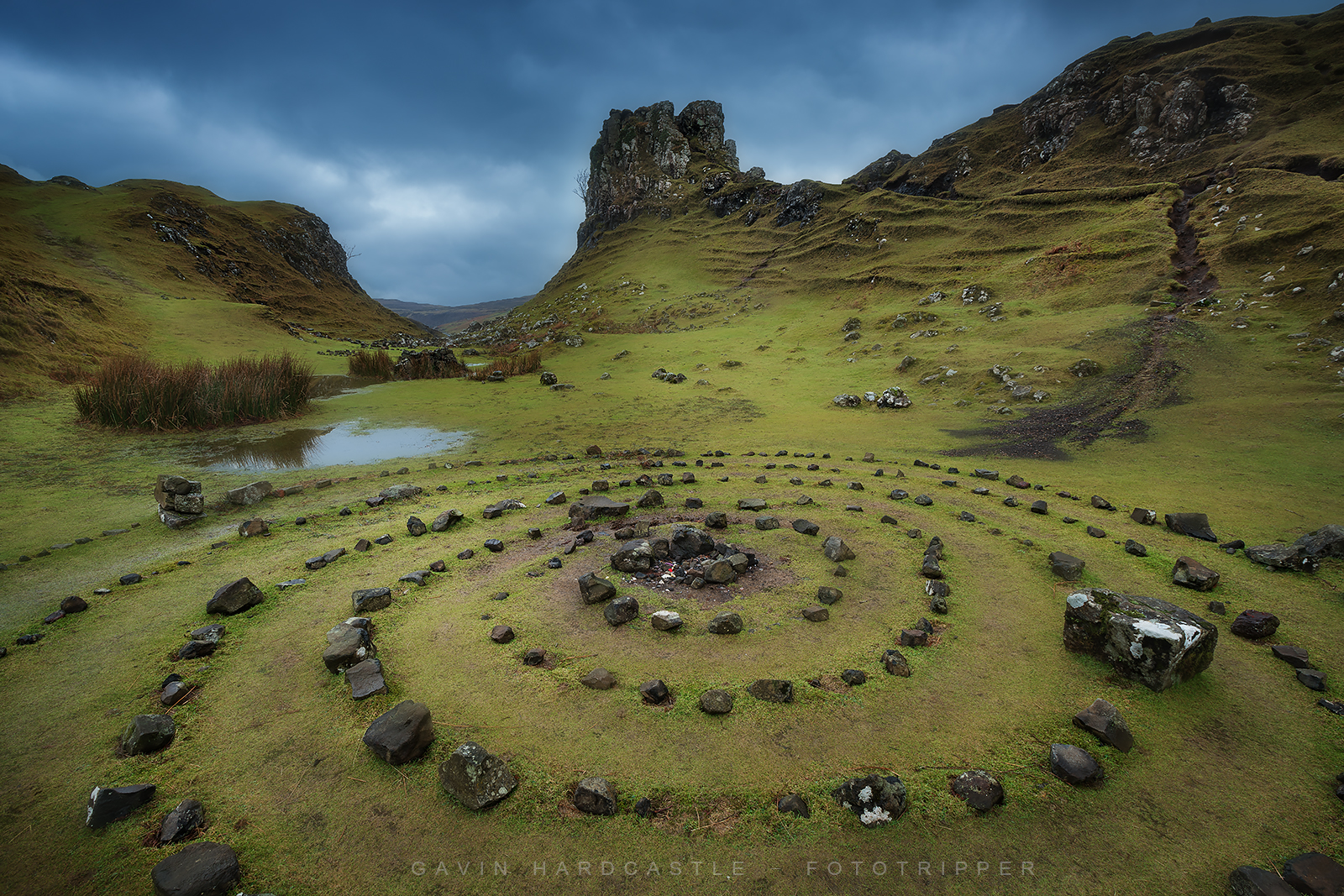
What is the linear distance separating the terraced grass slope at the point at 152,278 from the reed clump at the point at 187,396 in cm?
314

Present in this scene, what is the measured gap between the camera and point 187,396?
1184cm

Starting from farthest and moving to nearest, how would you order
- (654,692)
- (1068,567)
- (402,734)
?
(1068,567) → (654,692) → (402,734)

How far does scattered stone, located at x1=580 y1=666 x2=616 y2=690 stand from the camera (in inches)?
132

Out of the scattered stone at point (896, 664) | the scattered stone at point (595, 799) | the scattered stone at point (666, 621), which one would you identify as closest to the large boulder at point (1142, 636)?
the scattered stone at point (896, 664)

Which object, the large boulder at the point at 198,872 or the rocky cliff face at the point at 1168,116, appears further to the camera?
the rocky cliff face at the point at 1168,116

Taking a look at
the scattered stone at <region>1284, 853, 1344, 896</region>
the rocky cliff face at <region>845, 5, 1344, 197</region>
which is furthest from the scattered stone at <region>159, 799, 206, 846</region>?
the rocky cliff face at <region>845, 5, 1344, 197</region>

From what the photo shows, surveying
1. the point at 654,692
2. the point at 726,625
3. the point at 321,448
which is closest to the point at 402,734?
the point at 654,692

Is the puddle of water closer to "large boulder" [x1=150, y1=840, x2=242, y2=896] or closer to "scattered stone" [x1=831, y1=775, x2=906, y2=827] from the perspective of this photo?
"large boulder" [x1=150, y1=840, x2=242, y2=896]

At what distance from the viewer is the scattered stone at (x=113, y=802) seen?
7.92ft

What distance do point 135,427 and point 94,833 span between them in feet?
42.2

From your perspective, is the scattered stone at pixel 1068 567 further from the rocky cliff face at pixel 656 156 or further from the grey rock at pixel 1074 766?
the rocky cliff face at pixel 656 156

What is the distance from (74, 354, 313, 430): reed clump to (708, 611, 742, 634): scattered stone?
13744 millimetres

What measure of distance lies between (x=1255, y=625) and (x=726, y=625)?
3783 mm

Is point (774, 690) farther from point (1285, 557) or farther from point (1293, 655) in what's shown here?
point (1285, 557)
